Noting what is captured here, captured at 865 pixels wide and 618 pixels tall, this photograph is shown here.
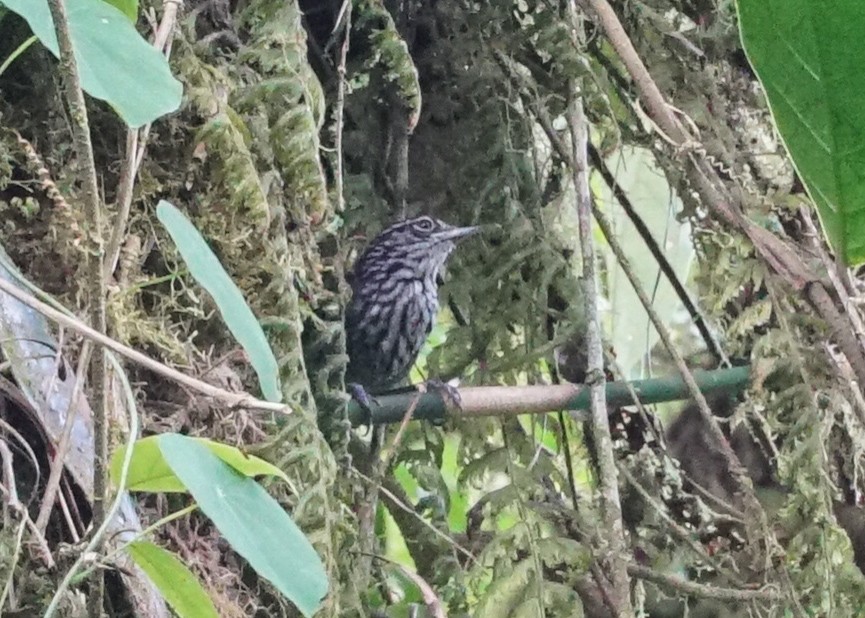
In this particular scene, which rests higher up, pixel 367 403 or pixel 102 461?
pixel 102 461

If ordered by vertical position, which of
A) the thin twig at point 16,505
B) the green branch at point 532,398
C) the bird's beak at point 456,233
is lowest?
the green branch at point 532,398

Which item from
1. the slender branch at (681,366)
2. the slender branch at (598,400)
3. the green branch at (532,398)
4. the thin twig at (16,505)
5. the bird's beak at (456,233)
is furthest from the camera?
the bird's beak at (456,233)

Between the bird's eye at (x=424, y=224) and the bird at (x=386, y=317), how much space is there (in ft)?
0.62

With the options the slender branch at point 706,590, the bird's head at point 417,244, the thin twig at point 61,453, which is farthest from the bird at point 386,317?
the thin twig at point 61,453

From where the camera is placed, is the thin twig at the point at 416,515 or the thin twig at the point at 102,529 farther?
the thin twig at the point at 416,515

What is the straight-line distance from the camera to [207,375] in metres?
1.04

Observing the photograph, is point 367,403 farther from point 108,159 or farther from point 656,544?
point 108,159

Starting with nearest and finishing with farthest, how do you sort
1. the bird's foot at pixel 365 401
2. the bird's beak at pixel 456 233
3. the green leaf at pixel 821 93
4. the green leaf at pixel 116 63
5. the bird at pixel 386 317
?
the green leaf at pixel 821 93, the green leaf at pixel 116 63, the bird's foot at pixel 365 401, the bird's beak at pixel 456 233, the bird at pixel 386 317

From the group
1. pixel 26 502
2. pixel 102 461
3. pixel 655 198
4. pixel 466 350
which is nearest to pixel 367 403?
pixel 466 350

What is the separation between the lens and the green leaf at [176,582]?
0.72 metres

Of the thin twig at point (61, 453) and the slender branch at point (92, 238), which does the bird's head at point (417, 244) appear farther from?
the slender branch at point (92, 238)

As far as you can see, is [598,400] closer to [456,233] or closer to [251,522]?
[456,233]

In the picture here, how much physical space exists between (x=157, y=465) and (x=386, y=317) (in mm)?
1313

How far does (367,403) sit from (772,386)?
1.69 feet
